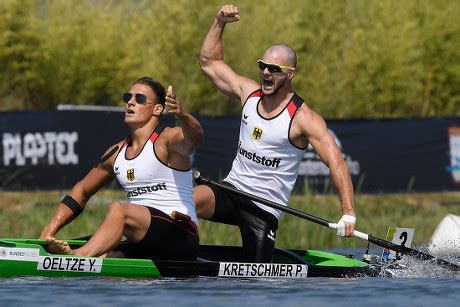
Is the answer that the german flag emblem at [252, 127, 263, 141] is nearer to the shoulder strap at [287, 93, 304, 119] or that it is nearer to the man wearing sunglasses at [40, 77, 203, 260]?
the shoulder strap at [287, 93, 304, 119]

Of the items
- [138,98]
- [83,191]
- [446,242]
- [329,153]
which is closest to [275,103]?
[329,153]

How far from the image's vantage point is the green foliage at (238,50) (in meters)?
34.6

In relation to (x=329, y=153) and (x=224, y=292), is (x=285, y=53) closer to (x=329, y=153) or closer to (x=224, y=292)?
(x=329, y=153)

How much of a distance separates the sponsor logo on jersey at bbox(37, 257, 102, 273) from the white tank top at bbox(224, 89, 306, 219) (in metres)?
1.87

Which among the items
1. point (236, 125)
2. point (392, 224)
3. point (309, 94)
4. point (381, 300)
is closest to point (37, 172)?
point (236, 125)

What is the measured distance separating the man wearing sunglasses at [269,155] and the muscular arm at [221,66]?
19mm

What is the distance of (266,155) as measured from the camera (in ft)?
38.8

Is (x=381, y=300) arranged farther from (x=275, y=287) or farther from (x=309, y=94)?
(x=309, y=94)

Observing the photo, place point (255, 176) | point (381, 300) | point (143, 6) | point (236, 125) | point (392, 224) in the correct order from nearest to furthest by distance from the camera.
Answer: point (381, 300) < point (255, 176) < point (392, 224) < point (236, 125) < point (143, 6)

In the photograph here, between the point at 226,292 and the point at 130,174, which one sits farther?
the point at 130,174

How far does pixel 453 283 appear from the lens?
11469 millimetres

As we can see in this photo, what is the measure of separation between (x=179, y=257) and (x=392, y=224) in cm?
793

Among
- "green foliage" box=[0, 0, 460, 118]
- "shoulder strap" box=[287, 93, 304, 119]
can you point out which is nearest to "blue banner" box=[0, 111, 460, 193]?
"shoulder strap" box=[287, 93, 304, 119]

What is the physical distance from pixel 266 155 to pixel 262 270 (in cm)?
107
